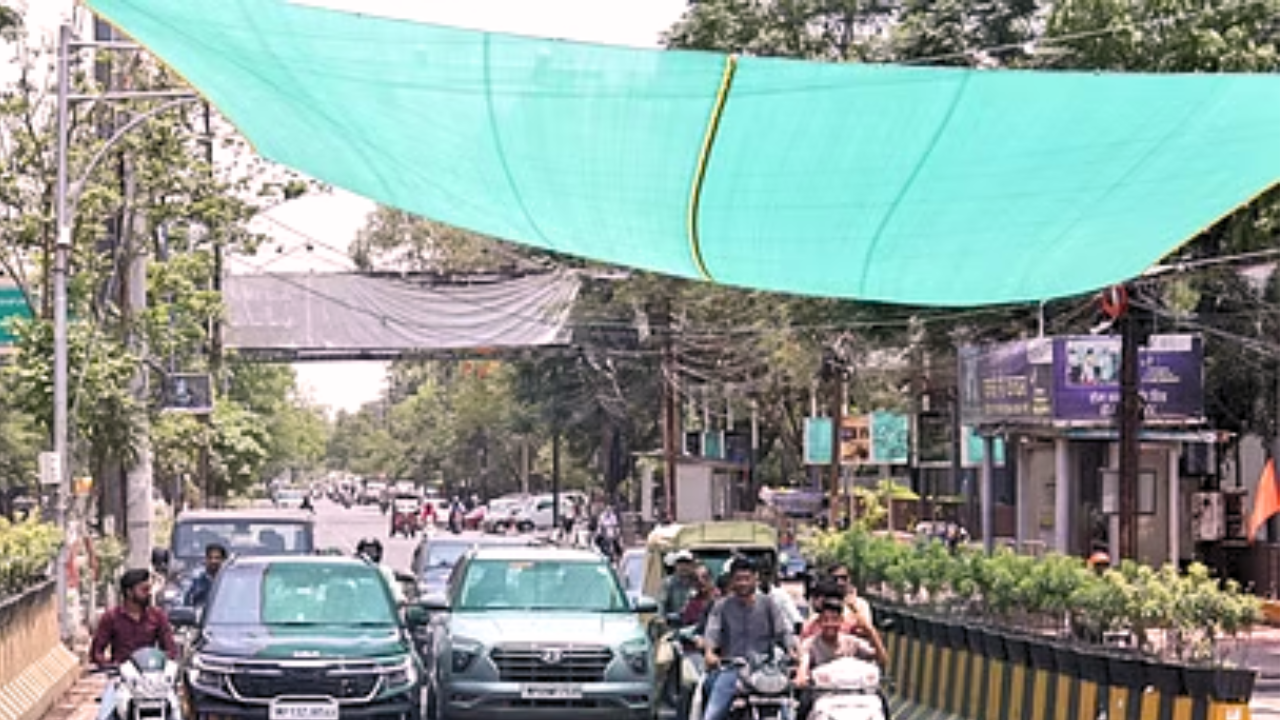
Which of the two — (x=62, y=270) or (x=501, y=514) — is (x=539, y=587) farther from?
(x=501, y=514)

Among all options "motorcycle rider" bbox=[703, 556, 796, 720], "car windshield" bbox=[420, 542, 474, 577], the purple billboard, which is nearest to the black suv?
"motorcycle rider" bbox=[703, 556, 796, 720]

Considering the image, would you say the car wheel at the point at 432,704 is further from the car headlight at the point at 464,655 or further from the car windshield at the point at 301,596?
the car windshield at the point at 301,596

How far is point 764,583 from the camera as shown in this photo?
1955 centimetres

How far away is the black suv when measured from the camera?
1593 centimetres

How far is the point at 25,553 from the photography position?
22312 millimetres

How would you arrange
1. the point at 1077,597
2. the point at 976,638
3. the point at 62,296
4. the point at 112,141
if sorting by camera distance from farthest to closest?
the point at 112,141 → the point at 62,296 → the point at 976,638 → the point at 1077,597

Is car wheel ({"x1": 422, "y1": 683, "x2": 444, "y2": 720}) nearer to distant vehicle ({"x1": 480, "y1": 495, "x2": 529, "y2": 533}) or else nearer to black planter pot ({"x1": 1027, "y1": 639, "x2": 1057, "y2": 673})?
black planter pot ({"x1": 1027, "y1": 639, "x2": 1057, "y2": 673})

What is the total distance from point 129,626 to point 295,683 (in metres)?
1.53

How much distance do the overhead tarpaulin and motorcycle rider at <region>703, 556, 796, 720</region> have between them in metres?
43.6

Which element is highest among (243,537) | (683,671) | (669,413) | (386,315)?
(386,315)

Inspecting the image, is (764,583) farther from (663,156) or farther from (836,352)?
(836,352)

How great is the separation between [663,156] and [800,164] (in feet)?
2.72

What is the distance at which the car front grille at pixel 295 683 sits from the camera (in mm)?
15922

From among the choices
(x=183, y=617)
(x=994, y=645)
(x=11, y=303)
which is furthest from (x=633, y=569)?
(x=11, y=303)
